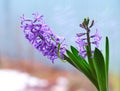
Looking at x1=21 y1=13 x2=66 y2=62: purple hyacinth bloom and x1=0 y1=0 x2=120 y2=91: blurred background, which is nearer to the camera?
x1=21 y1=13 x2=66 y2=62: purple hyacinth bloom

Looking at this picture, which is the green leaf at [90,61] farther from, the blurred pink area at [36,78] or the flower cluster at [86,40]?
the blurred pink area at [36,78]

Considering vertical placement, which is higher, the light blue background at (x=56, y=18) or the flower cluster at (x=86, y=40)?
the light blue background at (x=56, y=18)

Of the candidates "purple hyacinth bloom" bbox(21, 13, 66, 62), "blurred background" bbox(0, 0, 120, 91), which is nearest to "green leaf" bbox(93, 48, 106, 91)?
"purple hyacinth bloom" bbox(21, 13, 66, 62)

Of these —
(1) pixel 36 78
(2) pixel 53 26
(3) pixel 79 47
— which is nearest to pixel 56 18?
(2) pixel 53 26

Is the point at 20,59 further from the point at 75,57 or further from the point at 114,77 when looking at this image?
the point at 75,57

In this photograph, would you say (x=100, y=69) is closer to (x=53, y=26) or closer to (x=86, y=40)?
(x=86, y=40)

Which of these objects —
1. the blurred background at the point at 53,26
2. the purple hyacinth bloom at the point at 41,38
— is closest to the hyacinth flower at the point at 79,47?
the purple hyacinth bloom at the point at 41,38

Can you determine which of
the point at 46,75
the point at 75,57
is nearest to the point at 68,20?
the point at 46,75

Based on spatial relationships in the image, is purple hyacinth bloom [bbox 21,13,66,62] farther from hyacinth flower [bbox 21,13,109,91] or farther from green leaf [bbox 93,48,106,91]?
green leaf [bbox 93,48,106,91]
